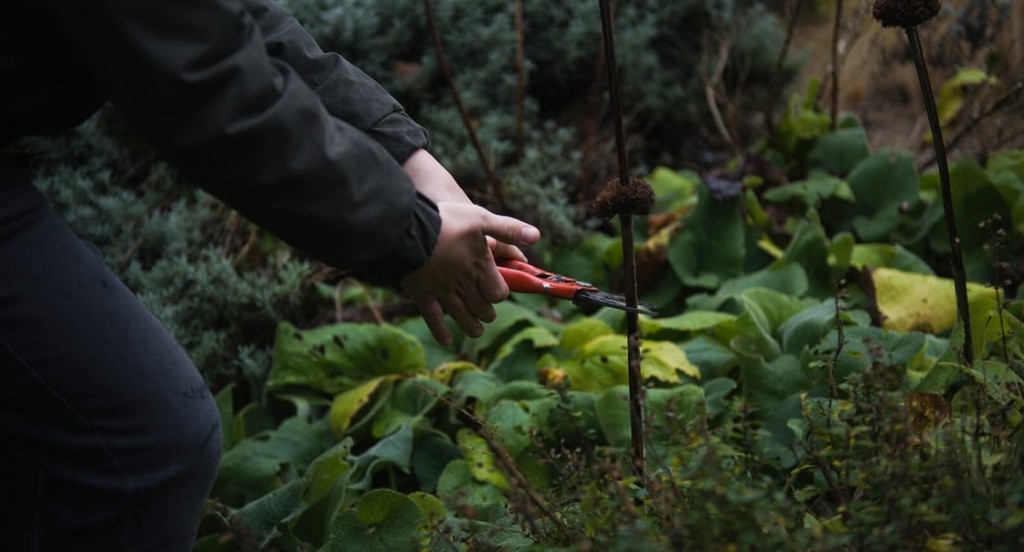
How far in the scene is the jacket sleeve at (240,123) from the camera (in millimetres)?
1396

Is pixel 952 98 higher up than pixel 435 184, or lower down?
higher up

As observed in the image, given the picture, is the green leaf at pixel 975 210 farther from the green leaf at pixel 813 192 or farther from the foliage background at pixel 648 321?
the green leaf at pixel 813 192

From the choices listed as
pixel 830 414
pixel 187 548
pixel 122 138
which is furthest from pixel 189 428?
pixel 122 138

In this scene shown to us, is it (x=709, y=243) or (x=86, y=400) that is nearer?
(x=86, y=400)

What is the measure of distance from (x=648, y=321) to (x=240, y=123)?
204cm

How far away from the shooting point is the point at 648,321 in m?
3.27

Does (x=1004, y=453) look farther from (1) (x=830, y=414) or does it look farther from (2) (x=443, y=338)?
(2) (x=443, y=338)

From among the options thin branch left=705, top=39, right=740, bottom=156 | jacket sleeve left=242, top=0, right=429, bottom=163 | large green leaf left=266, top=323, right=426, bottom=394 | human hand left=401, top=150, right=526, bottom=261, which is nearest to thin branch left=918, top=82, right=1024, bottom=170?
thin branch left=705, top=39, right=740, bottom=156

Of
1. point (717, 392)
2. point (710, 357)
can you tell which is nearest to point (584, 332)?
point (710, 357)

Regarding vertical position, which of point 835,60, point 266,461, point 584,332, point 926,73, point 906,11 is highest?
point 906,11

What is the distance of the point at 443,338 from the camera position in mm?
1961

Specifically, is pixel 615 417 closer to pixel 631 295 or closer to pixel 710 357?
pixel 710 357

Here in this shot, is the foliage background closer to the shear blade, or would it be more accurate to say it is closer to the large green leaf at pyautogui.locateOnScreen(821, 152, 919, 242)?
the large green leaf at pyautogui.locateOnScreen(821, 152, 919, 242)

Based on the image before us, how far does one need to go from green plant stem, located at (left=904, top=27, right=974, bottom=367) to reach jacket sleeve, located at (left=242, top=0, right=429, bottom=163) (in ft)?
3.38
